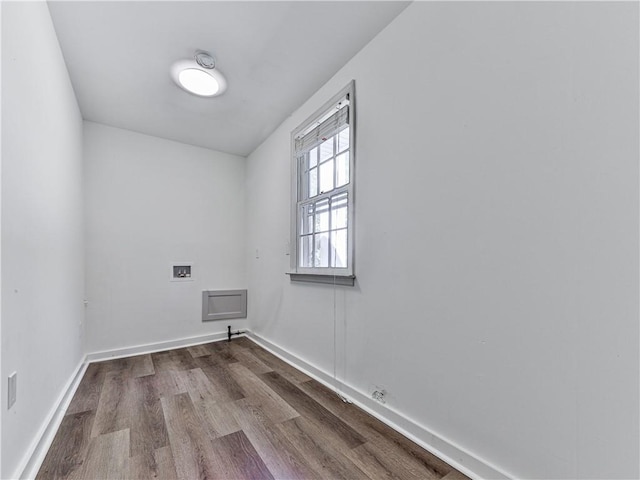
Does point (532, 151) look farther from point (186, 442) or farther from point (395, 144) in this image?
point (186, 442)

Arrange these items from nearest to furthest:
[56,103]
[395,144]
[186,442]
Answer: [186,442] < [395,144] < [56,103]

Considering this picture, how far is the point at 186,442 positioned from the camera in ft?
4.91

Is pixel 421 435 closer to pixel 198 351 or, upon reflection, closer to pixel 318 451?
pixel 318 451

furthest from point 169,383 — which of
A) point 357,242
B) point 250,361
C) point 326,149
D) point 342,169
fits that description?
point 326,149

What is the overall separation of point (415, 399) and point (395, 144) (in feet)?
4.65

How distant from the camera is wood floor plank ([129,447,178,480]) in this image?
1.26 meters

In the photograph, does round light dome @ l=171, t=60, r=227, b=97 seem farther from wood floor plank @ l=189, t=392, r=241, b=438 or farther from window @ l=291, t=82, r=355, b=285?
wood floor plank @ l=189, t=392, r=241, b=438

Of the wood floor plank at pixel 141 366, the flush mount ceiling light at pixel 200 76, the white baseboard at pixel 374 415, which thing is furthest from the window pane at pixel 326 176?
the wood floor plank at pixel 141 366

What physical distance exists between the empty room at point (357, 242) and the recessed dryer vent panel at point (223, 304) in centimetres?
62

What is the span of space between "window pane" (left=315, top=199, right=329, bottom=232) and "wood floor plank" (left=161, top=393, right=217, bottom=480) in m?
1.55

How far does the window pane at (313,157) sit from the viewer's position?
2.51 metres

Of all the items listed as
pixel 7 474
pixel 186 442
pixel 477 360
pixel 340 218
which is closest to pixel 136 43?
pixel 340 218

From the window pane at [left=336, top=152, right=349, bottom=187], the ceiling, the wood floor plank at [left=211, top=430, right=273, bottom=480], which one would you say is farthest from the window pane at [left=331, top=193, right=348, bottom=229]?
the wood floor plank at [left=211, top=430, right=273, bottom=480]

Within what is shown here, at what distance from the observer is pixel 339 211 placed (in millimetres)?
2199
